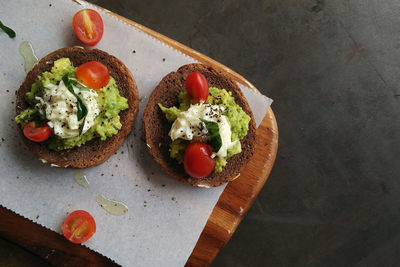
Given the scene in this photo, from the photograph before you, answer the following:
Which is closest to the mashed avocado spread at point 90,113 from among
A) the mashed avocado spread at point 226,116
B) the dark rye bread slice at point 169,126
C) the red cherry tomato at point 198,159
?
the dark rye bread slice at point 169,126

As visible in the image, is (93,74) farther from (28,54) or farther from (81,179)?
(81,179)

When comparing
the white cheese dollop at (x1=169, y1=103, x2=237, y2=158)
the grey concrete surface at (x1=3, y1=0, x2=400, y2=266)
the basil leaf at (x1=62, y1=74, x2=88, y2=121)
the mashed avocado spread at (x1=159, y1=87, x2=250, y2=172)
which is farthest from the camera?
the grey concrete surface at (x1=3, y1=0, x2=400, y2=266)

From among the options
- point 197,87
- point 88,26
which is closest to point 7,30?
point 88,26

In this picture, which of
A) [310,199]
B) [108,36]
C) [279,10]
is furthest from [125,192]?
[279,10]

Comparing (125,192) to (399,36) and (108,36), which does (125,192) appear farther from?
(399,36)

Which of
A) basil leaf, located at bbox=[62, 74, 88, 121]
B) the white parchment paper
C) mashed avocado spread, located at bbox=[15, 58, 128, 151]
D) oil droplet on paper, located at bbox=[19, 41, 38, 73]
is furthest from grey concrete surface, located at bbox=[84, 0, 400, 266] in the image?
basil leaf, located at bbox=[62, 74, 88, 121]

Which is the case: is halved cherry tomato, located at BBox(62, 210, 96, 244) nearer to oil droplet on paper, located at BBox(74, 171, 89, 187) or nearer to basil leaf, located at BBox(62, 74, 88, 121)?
oil droplet on paper, located at BBox(74, 171, 89, 187)
